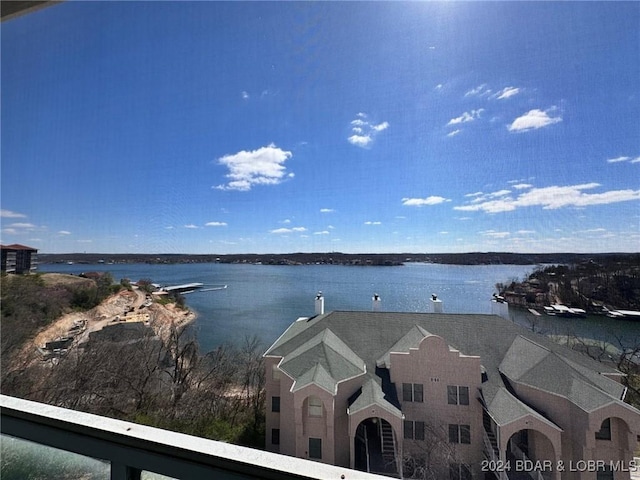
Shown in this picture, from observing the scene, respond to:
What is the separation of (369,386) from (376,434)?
0.39 ft

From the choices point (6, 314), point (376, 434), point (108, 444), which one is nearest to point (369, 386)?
point (376, 434)

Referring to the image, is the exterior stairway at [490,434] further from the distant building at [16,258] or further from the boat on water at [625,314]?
the distant building at [16,258]

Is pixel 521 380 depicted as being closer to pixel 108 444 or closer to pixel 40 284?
pixel 108 444

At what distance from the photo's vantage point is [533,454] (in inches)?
28.6

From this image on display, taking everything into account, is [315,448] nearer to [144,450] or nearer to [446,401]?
[446,401]

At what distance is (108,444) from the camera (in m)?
0.60

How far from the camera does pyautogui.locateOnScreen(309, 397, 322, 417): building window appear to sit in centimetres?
90

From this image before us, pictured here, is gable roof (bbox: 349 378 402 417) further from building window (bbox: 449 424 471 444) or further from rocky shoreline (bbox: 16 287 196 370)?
rocky shoreline (bbox: 16 287 196 370)

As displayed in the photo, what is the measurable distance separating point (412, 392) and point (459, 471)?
0.65 ft

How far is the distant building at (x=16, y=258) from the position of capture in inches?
60.9

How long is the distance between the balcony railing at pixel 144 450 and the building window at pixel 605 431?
0.57m

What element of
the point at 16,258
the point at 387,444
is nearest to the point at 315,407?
the point at 387,444

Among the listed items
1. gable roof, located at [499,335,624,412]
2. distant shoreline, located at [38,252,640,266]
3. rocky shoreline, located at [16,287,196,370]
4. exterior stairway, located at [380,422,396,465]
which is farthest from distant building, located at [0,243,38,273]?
gable roof, located at [499,335,624,412]

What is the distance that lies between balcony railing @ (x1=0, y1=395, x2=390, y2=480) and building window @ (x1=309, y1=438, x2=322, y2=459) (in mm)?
415
